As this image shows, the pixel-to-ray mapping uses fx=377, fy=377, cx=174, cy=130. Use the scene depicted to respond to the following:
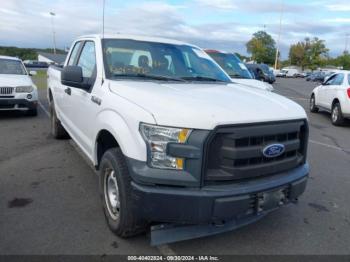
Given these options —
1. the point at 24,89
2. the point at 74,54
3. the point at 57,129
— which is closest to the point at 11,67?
the point at 24,89

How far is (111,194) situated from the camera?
3.74 m

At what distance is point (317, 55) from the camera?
9406 cm

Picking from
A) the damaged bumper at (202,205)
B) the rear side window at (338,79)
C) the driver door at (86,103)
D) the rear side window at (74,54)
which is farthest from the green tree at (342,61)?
the damaged bumper at (202,205)

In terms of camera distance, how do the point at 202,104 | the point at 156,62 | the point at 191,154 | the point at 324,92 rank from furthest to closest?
the point at 324,92 < the point at 156,62 < the point at 202,104 < the point at 191,154

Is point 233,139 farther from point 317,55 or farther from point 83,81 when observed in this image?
point 317,55

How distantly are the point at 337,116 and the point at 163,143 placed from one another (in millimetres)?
9407

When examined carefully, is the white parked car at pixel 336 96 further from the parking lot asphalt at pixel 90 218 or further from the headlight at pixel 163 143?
the headlight at pixel 163 143

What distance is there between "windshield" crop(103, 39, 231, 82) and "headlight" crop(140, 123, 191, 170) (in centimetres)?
135

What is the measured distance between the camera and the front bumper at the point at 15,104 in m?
9.45

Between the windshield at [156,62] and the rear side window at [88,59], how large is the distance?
10.1 inches

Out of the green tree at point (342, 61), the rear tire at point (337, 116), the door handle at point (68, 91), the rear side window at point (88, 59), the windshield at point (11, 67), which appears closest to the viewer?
the rear side window at point (88, 59)

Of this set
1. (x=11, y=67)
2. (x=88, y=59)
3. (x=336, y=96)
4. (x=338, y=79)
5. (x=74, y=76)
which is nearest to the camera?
(x=74, y=76)

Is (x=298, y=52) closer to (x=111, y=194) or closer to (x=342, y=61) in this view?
(x=342, y=61)

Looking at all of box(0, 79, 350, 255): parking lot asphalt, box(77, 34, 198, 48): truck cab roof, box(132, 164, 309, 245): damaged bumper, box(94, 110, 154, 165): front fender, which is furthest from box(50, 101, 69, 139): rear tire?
box(132, 164, 309, 245): damaged bumper
